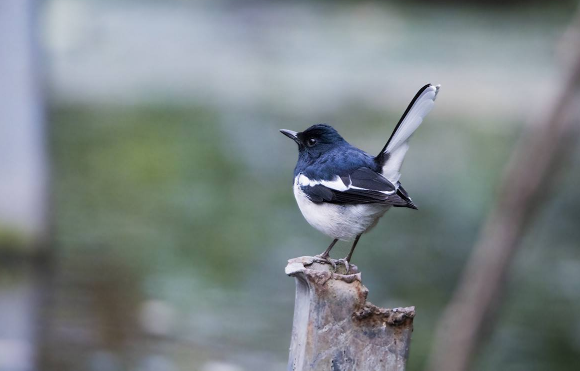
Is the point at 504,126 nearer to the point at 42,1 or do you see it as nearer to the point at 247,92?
the point at 247,92

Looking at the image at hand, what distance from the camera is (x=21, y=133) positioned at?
7.77 metres

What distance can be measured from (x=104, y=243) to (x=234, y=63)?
764cm

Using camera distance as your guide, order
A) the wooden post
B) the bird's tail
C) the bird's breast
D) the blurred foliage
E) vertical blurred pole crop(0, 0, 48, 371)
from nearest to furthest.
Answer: the wooden post < the bird's tail < the bird's breast < the blurred foliage < vertical blurred pole crop(0, 0, 48, 371)

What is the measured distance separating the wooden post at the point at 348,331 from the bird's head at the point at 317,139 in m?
1.32

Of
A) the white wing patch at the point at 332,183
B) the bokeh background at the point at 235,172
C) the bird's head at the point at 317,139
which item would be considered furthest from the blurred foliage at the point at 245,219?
the white wing patch at the point at 332,183

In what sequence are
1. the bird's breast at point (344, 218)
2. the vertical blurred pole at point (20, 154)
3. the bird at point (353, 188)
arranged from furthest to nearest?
1. the vertical blurred pole at point (20, 154)
2. the bird's breast at point (344, 218)
3. the bird at point (353, 188)

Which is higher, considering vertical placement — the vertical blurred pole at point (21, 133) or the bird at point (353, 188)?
the vertical blurred pole at point (21, 133)

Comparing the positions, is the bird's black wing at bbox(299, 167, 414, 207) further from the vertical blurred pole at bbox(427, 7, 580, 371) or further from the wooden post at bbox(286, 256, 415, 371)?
the vertical blurred pole at bbox(427, 7, 580, 371)

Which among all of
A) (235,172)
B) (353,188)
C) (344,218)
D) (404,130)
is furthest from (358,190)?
(235,172)

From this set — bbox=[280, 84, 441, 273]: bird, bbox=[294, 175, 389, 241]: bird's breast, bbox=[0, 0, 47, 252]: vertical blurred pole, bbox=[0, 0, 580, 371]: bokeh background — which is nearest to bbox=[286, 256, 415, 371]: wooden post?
bbox=[280, 84, 441, 273]: bird

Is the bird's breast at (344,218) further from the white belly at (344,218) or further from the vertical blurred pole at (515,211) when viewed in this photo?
the vertical blurred pole at (515,211)

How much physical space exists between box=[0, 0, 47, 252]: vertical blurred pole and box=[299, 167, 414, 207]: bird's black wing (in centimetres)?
468

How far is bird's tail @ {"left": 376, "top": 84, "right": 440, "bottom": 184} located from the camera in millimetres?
3197

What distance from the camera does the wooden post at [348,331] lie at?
2.59 meters
